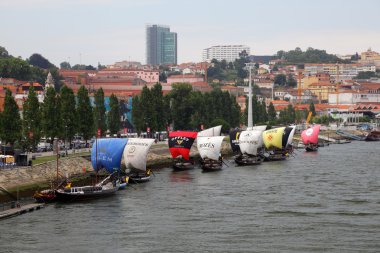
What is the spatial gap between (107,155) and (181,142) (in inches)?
675

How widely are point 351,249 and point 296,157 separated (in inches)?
2708

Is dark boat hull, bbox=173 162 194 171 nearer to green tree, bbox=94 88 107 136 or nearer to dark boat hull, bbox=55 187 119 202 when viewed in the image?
green tree, bbox=94 88 107 136

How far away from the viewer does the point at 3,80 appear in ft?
574

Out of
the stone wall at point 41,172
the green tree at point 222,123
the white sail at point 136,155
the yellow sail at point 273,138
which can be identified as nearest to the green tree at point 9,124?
the stone wall at point 41,172

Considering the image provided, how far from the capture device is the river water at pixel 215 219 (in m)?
49.3

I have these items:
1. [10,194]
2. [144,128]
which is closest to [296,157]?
[144,128]

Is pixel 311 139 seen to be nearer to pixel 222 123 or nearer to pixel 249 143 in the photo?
pixel 222 123

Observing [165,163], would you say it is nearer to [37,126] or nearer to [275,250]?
[37,126]

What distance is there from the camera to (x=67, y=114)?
92.2 meters

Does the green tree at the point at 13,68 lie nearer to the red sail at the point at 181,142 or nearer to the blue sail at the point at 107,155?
the red sail at the point at 181,142

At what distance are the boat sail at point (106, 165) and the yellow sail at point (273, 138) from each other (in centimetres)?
3926

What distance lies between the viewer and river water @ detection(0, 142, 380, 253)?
49344mm

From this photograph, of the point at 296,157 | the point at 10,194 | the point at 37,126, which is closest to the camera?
the point at 10,194

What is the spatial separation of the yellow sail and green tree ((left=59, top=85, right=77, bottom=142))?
100 ft
